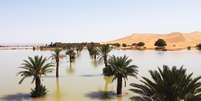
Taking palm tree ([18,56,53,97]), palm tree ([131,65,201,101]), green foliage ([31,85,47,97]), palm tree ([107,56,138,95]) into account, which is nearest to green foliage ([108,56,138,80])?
palm tree ([107,56,138,95])

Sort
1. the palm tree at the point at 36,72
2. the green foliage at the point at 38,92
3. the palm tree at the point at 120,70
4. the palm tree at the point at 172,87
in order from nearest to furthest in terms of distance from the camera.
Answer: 1. the palm tree at the point at 172,87
2. the green foliage at the point at 38,92
3. the palm tree at the point at 36,72
4. the palm tree at the point at 120,70

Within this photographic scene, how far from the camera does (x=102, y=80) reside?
135ft

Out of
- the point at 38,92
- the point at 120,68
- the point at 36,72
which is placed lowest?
the point at 38,92

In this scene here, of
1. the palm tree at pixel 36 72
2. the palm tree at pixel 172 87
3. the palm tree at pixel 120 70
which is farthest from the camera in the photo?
the palm tree at pixel 120 70

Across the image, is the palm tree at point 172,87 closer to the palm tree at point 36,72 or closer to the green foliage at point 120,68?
the green foliage at point 120,68

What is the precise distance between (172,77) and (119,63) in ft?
52.6

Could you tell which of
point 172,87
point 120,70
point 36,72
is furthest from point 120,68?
point 172,87

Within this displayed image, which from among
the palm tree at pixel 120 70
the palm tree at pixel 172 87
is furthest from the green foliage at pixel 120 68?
the palm tree at pixel 172 87

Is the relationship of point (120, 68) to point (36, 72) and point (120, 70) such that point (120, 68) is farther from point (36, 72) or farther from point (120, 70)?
point (36, 72)

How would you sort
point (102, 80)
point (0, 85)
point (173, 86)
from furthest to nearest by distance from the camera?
point (102, 80) < point (0, 85) < point (173, 86)

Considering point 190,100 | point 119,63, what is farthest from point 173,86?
point 119,63

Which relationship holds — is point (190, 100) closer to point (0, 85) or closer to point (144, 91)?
point (144, 91)

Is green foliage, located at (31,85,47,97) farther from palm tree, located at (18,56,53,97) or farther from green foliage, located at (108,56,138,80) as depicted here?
green foliage, located at (108,56,138,80)

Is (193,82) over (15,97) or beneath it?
over
